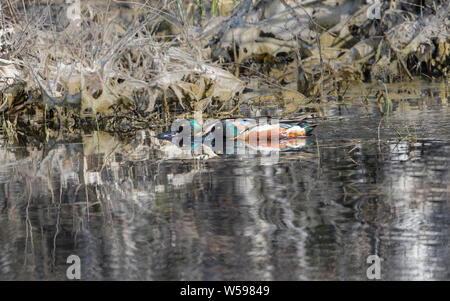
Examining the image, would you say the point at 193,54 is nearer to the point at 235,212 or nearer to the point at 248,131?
the point at 248,131

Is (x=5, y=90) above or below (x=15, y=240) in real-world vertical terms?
above

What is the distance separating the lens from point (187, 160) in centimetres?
997

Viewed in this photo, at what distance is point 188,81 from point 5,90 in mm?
3077

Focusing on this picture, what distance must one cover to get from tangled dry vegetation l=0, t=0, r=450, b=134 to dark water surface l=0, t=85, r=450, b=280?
316 cm

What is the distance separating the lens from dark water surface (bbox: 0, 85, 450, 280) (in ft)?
18.1

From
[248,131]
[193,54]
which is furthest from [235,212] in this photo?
[193,54]

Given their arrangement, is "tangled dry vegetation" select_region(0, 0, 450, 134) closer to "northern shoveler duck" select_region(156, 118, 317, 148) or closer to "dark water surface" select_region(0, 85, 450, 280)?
"northern shoveler duck" select_region(156, 118, 317, 148)

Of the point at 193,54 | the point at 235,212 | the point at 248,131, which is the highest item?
the point at 193,54

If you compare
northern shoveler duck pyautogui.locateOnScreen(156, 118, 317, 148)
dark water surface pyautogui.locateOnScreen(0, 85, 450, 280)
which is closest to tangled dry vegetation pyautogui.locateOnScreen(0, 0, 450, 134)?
northern shoveler duck pyautogui.locateOnScreen(156, 118, 317, 148)

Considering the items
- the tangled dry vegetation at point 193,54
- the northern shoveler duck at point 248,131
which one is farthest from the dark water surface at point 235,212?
the tangled dry vegetation at point 193,54

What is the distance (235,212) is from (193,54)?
8.18 meters

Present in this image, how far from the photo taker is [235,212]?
6.98m
